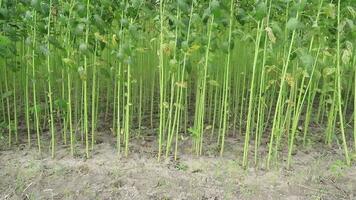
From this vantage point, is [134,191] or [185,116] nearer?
[134,191]

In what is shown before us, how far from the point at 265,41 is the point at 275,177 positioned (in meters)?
0.92

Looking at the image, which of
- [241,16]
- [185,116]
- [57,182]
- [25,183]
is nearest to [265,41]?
[241,16]

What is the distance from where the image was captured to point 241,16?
2939mm

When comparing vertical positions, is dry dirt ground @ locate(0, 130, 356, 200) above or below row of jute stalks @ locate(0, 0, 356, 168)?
below

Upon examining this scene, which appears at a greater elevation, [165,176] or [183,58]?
[183,58]

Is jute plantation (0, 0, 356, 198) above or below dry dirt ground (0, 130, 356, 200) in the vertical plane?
above

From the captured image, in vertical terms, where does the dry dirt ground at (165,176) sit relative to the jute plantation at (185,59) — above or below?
below

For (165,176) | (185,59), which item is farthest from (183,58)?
(165,176)

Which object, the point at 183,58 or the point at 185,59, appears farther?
the point at 183,58

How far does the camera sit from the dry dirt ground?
107 inches

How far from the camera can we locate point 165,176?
2922mm

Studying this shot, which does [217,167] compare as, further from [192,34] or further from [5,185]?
[5,185]

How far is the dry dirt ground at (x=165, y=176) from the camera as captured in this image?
2.72 meters

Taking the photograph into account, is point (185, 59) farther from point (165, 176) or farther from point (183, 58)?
point (165, 176)
